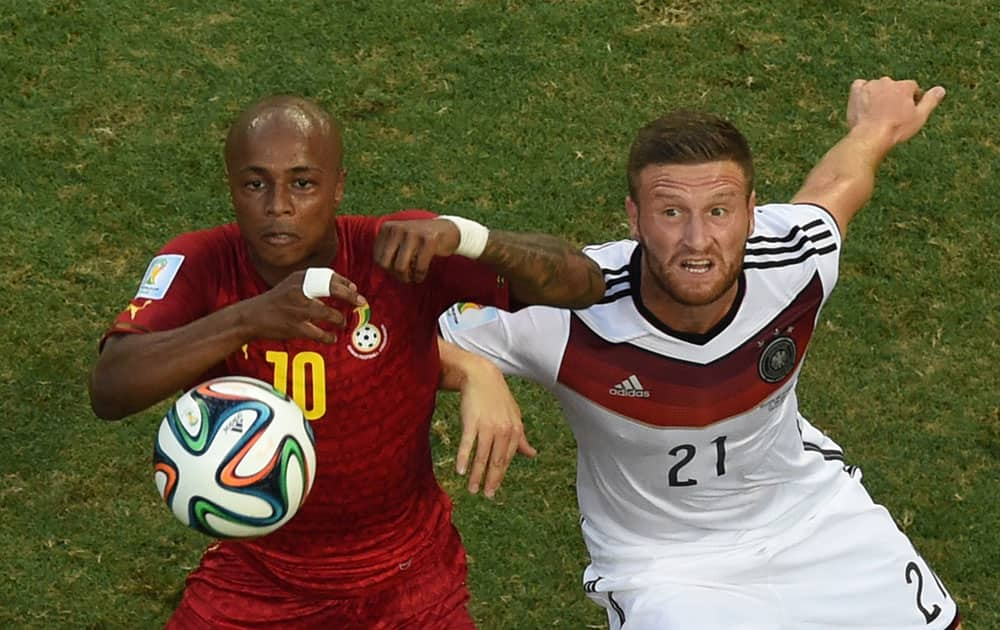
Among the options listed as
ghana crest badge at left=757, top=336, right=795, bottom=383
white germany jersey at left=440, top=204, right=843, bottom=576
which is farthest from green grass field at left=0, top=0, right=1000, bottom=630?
ghana crest badge at left=757, top=336, right=795, bottom=383

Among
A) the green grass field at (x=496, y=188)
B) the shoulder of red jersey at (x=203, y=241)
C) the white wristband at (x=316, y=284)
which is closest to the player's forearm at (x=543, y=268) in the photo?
the white wristband at (x=316, y=284)

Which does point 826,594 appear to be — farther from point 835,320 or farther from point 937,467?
point 835,320

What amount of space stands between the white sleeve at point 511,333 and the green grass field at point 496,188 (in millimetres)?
1763

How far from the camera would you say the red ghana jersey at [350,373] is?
5.34 metres

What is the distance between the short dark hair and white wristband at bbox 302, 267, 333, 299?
4.89 feet

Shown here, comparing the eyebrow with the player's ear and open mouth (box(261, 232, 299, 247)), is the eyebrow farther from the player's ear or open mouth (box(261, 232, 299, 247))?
the player's ear

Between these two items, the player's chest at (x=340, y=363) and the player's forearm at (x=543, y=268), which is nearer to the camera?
the player's forearm at (x=543, y=268)

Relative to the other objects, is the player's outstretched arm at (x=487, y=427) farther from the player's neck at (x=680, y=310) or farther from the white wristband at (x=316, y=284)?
the white wristband at (x=316, y=284)

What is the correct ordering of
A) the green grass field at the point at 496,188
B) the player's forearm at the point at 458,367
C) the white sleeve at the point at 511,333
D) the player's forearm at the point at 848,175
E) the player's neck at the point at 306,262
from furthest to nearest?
the green grass field at the point at 496,188 → the player's forearm at the point at 848,175 → the white sleeve at the point at 511,333 → the player's forearm at the point at 458,367 → the player's neck at the point at 306,262

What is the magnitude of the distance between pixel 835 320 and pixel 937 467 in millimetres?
1021

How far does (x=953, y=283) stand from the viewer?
28.3 feet

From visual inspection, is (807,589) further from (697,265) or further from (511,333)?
(511,333)

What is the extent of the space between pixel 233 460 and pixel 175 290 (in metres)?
0.64

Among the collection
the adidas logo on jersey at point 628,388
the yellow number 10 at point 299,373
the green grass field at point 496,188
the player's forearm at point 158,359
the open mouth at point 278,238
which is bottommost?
the green grass field at point 496,188
